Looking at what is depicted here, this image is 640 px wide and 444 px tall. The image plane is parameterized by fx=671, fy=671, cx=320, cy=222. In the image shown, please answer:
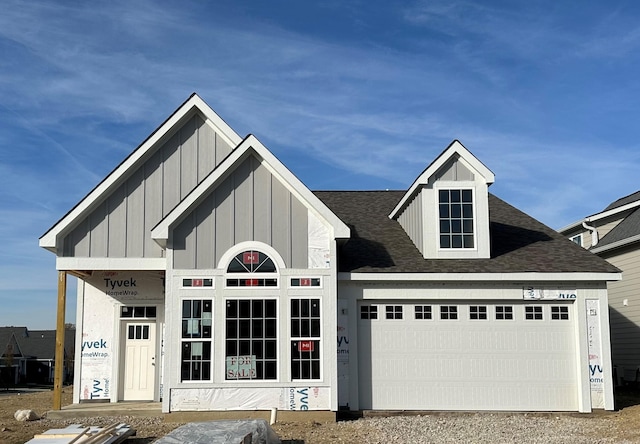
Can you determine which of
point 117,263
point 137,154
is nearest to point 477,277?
point 117,263

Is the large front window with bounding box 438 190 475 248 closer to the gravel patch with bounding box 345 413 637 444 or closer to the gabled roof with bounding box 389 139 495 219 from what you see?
the gabled roof with bounding box 389 139 495 219

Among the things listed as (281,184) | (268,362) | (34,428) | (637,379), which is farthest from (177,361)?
(637,379)

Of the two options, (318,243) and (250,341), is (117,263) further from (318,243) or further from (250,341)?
(318,243)

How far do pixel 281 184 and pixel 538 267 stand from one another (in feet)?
20.1

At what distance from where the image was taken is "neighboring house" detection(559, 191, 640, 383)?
20.5 metres

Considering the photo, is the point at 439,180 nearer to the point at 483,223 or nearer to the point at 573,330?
the point at 483,223

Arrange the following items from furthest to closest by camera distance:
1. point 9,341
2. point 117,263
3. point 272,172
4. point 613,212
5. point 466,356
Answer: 1. point 9,341
2. point 613,212
3. point 117,263
4. point 466,356
5. point 272,172

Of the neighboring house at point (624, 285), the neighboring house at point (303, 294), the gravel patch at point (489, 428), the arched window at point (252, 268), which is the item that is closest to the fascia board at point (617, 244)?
the neighboring house at point (624, 285)

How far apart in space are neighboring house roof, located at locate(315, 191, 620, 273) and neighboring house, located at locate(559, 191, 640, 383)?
4687mm

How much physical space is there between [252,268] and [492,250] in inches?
234

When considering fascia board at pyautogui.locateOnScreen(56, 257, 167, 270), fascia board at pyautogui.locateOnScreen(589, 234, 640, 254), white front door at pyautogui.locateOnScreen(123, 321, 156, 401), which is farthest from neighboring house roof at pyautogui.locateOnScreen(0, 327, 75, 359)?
fascia board at pyautogui.locateOnScreen(589, 234, 640, 254)

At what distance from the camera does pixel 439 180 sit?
1605 centimetres

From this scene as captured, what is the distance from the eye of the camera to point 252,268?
14180mm

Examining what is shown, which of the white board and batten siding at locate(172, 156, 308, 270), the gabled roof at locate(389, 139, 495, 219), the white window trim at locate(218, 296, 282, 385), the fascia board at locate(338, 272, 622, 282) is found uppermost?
the gabled roof at locate(389, 139, 495, 219)
